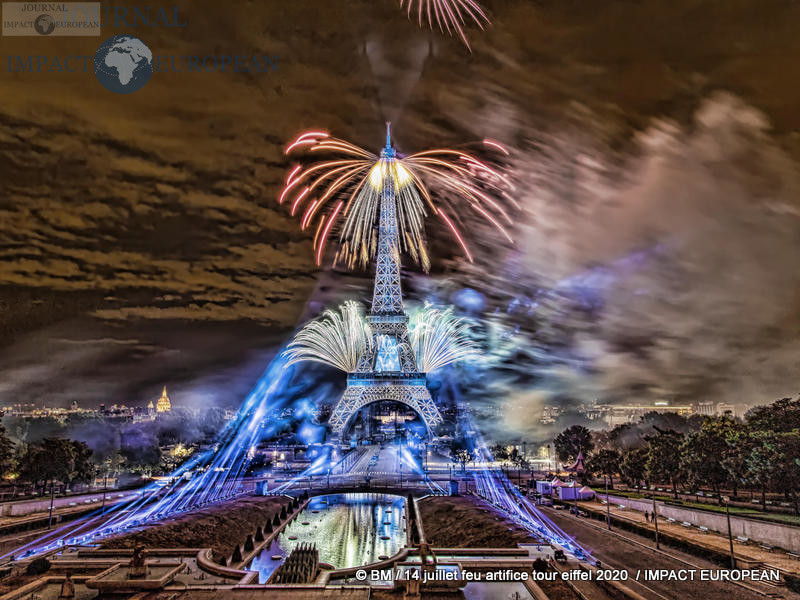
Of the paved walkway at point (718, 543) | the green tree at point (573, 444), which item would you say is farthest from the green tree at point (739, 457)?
the green tree at point (573, 444)

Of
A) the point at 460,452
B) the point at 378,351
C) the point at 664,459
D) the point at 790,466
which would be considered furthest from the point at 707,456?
the point at 378,351

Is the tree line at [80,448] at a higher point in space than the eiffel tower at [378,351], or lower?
lower

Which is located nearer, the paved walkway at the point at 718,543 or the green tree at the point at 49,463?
the paved walkway at the point at 718,543

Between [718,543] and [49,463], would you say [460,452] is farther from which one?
[49,463]

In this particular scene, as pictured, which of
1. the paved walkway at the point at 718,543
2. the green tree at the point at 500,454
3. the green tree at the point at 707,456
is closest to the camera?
the paved walkway at the point at 718,543

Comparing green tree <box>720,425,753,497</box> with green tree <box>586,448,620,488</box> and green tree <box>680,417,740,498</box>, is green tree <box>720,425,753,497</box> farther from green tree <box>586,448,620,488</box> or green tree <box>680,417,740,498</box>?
green tree <box>586,448,620,488</box>

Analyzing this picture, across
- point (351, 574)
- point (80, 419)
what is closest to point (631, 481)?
point (351, 574)

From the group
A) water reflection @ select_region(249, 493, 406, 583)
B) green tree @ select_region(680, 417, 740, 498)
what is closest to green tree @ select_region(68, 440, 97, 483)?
water reflection @ select_region(249, 493, 406, 583)

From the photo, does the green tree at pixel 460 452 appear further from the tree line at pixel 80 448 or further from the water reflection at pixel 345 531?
the tree line at pixel 80 448
